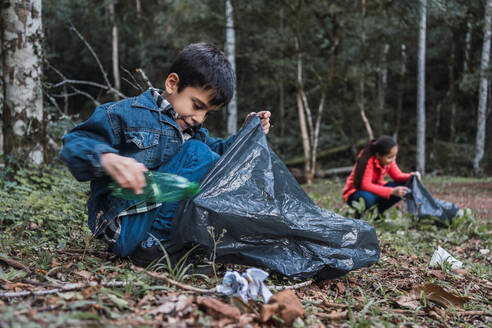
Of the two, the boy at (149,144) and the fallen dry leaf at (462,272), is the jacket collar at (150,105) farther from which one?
the fallen dry leaf at (462,272)

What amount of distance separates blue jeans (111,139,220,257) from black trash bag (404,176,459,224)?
318 centimetres

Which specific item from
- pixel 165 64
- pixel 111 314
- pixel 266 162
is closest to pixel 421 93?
pixel 165 64

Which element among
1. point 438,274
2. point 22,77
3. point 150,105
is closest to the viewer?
point 150,105

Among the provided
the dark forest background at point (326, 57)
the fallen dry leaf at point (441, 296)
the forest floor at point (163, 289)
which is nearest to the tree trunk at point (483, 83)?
the dark forest background at point (326, 57)

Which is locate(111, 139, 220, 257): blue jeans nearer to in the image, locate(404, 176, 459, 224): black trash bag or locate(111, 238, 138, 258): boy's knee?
locate(111, 238, 138, 258): boy's knee

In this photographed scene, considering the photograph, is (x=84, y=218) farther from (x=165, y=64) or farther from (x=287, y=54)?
(x=165, y=64)

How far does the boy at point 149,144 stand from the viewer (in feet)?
5.53

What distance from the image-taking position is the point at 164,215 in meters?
1.82

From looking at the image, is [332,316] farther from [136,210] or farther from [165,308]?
[136,210]

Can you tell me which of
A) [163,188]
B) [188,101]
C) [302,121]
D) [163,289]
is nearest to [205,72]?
[188,101]

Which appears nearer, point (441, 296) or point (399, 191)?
point (441, 296)

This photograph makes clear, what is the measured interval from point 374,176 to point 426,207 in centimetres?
69

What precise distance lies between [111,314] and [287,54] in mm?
10328

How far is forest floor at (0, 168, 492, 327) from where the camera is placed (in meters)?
1.22
